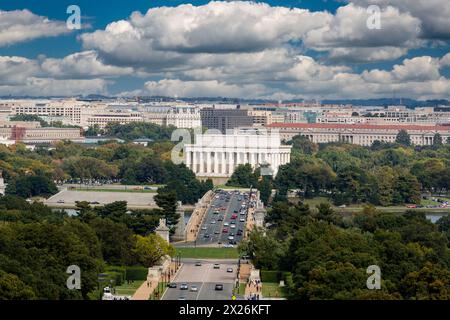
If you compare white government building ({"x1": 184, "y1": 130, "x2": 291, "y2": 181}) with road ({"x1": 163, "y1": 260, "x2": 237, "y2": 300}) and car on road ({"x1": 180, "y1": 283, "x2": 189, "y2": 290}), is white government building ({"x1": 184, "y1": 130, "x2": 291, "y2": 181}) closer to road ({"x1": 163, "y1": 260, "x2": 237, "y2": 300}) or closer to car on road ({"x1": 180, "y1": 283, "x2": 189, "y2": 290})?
road ({"x1": 163, "y1": 260, "x2": 237, "y2": 300})

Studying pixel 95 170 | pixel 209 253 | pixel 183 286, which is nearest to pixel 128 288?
pixel 183 286

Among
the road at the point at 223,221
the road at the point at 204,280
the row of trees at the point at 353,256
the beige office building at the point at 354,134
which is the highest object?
the row of trees at the point at 353,256

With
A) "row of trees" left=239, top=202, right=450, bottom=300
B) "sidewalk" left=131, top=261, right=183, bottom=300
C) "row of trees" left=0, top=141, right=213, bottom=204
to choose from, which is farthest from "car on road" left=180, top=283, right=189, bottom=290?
"row of trees" left=0, top=141, right=213, bottom=204

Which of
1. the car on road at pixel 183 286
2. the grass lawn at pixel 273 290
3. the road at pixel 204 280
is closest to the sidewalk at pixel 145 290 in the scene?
the road at pixel 204 280

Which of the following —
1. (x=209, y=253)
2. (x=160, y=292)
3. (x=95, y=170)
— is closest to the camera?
(x=160, y=292)

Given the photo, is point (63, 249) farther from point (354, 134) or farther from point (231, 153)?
point (354, 134)

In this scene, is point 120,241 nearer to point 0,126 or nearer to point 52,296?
point 52,296

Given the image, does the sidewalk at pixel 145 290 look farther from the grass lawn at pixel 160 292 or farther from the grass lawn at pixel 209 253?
the grass lawn at pixel 209 253
